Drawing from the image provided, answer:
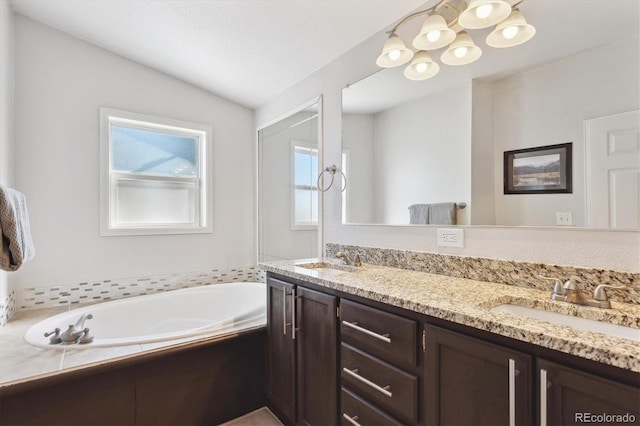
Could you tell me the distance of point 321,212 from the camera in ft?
8.45

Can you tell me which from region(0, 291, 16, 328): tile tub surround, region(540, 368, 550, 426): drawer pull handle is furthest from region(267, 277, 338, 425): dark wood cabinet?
region(0, 291, 16, 328): tile tub surround

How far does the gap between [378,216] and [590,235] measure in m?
1.11

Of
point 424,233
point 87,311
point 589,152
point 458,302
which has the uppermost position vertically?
point 589,152

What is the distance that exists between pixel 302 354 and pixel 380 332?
62cm

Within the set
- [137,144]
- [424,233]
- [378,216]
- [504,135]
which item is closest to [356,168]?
[378,216]

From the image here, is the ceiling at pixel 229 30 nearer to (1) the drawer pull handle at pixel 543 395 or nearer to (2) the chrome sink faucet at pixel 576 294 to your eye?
(2) the chrome sink faucet at pixel 576 294

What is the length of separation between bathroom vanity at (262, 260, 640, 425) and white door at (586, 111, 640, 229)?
313mm

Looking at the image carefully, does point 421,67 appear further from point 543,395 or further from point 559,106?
point 543,395

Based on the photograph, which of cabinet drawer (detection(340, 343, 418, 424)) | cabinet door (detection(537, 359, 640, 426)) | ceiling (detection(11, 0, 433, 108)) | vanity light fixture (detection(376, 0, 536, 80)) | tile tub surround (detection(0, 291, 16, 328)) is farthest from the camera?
tile tub surround (detection(0, 291, 16, 328))

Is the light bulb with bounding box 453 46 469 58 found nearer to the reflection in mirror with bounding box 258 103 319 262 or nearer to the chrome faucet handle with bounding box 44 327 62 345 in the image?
the reflection in mirror with bounding box 258 103 319 262

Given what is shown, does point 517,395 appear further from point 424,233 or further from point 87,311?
point 87,311

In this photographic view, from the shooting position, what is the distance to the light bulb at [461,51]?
5.24 feet

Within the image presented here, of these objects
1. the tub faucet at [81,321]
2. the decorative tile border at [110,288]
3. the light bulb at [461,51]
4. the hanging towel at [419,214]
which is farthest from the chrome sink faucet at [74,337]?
the light bulb at [461,51]

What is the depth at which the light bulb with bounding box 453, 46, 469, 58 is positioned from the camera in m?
1.60
